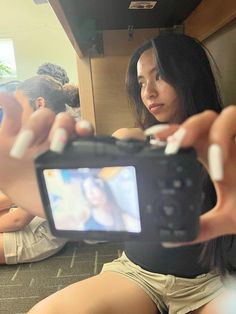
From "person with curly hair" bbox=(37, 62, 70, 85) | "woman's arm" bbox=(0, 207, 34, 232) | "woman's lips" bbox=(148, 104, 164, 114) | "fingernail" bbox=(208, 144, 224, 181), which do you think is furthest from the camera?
"woman's arm" bbox=(0, 207, 34, 232)

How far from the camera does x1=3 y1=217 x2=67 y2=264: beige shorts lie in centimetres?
111

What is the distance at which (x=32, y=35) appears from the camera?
9.02 feet

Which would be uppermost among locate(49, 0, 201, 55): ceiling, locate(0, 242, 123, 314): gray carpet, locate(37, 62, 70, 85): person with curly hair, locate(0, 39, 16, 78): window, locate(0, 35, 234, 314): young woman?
locate(0, 39, 16, 78): window

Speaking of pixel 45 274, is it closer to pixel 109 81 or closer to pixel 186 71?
pixel 109 81

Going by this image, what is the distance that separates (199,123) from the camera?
0.73 feet

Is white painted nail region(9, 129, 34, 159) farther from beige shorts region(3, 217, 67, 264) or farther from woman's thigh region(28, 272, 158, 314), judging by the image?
beige shorts region(3, 217, 67, 264)

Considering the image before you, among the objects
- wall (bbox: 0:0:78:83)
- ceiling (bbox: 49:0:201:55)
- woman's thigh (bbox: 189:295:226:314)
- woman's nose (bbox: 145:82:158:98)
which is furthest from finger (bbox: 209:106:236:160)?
wall (bbox: 0:0:78:83)

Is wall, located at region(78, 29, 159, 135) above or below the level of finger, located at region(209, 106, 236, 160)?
above

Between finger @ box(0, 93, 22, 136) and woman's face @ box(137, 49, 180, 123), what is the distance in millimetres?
157

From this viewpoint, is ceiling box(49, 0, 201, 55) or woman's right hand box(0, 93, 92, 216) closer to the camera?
woman's right hand box(0, 93, 92, 216)

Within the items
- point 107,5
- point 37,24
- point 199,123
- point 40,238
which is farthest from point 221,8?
point 37,24

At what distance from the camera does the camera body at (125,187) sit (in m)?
0.21

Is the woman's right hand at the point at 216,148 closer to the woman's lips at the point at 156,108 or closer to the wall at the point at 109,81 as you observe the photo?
the woman's lips at the point at 156,108

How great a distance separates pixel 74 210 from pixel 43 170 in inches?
1.3
